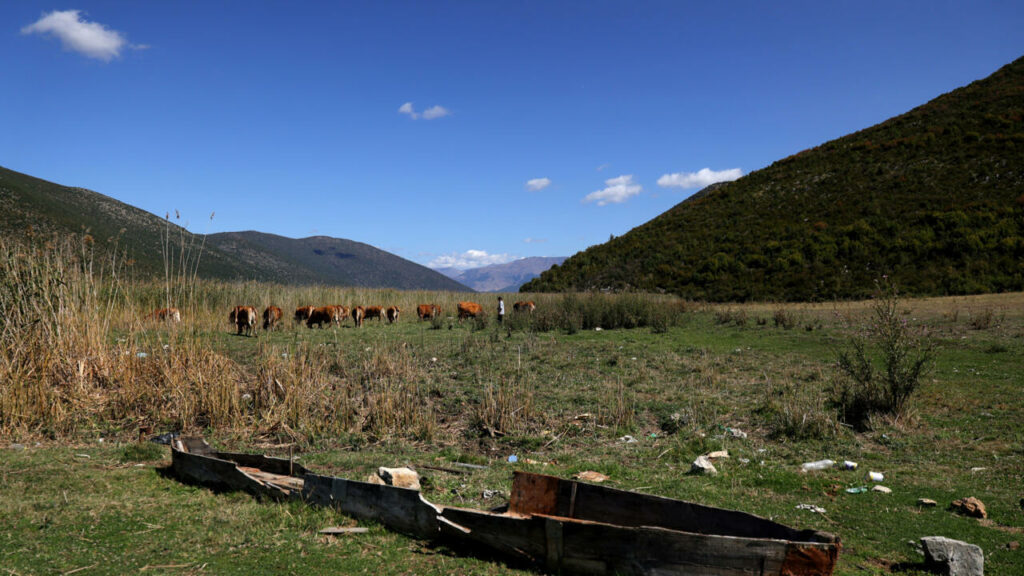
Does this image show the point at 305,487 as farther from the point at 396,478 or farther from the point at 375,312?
the point at 375,312

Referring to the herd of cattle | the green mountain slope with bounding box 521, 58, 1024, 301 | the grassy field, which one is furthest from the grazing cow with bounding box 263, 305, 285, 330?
the green mountain slope with bounding box 521, 58, 1024, 301

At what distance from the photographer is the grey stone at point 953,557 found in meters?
3.26

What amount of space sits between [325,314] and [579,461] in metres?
13.3

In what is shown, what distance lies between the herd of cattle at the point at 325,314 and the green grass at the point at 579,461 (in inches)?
203

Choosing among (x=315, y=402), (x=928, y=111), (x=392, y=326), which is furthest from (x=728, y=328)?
(x=928, y=111)

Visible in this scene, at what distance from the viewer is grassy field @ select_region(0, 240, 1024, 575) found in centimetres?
399

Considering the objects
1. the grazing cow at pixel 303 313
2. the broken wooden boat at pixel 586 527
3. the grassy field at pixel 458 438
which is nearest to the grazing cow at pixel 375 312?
the grazing cow at pixel 303 313

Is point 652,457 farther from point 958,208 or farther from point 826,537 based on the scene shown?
point 958,208

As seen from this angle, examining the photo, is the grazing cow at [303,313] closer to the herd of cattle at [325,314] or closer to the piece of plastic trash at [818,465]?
the herd of cattle at [325,314]

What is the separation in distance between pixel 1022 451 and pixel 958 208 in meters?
27.0

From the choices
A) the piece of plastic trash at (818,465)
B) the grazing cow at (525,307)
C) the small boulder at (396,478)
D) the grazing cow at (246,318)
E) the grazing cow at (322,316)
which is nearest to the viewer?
the small boulder at (396,478)

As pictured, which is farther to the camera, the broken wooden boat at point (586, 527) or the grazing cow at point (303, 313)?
the grazing cow at point (303, 313)

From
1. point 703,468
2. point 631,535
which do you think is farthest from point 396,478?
point 703,468

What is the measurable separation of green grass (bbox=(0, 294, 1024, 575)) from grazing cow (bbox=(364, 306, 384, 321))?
9009 millimetres
